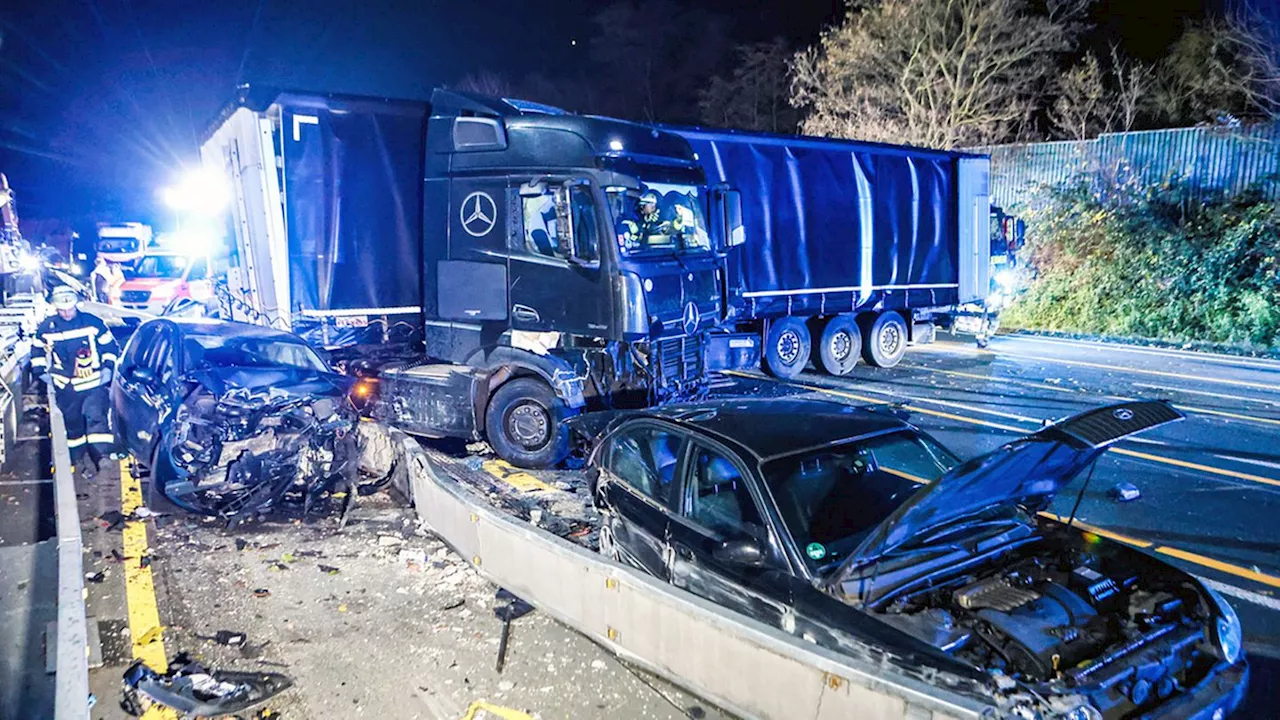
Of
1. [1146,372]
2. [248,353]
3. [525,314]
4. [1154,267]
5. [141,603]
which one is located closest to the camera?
[141,603]

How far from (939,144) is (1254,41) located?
23.5 feet

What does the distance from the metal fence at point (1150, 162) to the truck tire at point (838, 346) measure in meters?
9.42

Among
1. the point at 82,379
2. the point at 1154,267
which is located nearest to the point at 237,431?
the point at 82,379

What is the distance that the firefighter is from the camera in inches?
318

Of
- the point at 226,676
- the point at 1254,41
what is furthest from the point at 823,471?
the point at 1254,41

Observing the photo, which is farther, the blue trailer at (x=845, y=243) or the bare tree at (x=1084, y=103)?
the bare tree at (x=1084, y=103)

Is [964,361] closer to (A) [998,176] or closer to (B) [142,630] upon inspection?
(A) [998,176]

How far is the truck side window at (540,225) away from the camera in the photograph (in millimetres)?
7508

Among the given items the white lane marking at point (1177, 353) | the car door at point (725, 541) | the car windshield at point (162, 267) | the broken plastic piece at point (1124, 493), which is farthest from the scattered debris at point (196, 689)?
the car windshield at point (162, 267)

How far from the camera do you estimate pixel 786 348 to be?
12.0m

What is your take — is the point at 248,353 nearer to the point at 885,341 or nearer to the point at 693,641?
the point at 693,641

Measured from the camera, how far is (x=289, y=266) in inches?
316

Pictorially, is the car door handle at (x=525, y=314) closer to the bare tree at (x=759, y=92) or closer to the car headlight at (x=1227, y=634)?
the car headlight at (x=1227, y=634)

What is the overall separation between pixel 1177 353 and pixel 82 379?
55.8 feet
